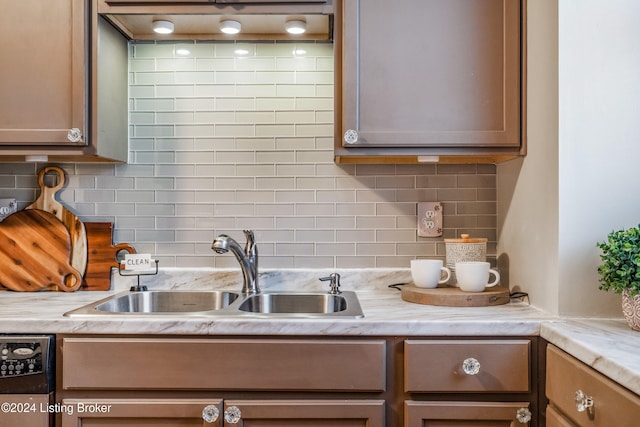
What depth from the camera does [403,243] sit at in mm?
2098

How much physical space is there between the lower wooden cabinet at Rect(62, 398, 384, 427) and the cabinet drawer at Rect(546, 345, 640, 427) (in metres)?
0.47

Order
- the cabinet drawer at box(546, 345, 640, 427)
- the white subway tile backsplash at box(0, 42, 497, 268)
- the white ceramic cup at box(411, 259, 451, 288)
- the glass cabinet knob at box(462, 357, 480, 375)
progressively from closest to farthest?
the cabinet drawer at box(546, 345, 640, 427)
the glass cabinet knob at box(462, 357, 480, 375)
the white ceramic cup at box(411, 259, 451, 288)
the white subway tile backsplash at box(0, 42, 497, 268)

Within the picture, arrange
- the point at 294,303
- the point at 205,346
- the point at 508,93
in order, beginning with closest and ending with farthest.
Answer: the point at 205,346 → the point at 508,93 → the point at 294,303

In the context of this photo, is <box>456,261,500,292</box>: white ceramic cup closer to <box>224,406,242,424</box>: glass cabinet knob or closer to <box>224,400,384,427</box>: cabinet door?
<box>224,400,384,427</box>: cabinet door

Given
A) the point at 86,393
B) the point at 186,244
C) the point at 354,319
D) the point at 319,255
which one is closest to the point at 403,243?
the point at 319,255

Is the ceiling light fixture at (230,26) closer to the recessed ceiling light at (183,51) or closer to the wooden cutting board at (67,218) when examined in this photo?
the recessed ceiling light at (183,51)

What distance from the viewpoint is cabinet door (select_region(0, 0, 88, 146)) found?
175cm

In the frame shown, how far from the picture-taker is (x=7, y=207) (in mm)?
2080

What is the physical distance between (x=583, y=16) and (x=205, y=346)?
1.47 m

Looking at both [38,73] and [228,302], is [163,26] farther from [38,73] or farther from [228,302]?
[228,302]

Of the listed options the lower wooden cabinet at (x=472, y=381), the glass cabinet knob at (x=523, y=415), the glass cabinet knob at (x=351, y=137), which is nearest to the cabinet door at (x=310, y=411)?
the lower wooden cabinet at (x=472, y=381)

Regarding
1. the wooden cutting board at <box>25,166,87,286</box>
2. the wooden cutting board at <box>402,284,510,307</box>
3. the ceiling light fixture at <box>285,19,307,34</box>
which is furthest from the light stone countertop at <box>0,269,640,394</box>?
the ceiling light fixture at <box>285,19,307,34</box>

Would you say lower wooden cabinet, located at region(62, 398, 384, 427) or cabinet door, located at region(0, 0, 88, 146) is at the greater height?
cabinet door, located at region(0, 0, 88, 146)

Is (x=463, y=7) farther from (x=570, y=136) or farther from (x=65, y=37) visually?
(x=65, y=37)
